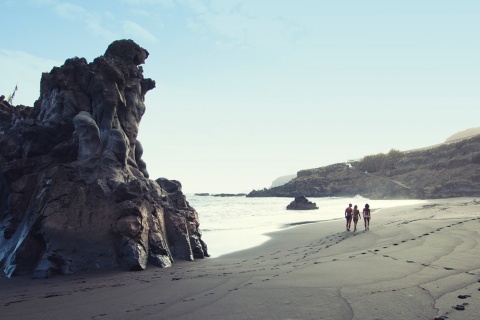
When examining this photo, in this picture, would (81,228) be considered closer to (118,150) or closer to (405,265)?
(118,150)

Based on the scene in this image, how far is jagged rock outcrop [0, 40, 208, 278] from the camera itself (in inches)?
458

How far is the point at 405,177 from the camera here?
7606 cm

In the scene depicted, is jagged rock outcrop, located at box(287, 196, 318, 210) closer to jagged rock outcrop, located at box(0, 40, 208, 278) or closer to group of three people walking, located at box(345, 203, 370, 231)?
group of three people walking, located at box(345, 203, 370, 231)

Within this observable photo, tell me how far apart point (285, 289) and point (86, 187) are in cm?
865

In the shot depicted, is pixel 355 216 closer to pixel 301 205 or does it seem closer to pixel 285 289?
pixel 285 289

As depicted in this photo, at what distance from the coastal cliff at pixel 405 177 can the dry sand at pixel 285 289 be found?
49114 millimetres

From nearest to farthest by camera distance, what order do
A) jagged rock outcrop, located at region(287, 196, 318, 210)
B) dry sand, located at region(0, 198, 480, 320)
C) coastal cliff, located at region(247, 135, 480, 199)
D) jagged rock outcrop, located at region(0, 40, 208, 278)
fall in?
1. dry sand, located at region(0, 198, 480, 320)
2. jagged rock outcrop, located at region(0, 40, 208, 278)
3. jagged rock outcrop, located at region(287, 196, 318, 210)
4. coastal cliff, located at region(247, 135, 480, 199)

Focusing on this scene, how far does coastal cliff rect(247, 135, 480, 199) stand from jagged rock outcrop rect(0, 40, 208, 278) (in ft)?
166

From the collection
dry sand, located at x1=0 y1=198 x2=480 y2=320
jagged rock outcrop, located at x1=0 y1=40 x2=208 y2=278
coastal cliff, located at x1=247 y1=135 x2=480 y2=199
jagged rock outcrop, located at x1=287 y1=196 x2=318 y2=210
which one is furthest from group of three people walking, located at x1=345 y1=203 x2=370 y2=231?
coastal cliff, located at x1=247 y1=135 x2=480 y2=199

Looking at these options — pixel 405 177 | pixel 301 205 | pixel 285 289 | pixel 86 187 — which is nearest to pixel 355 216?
pixel 285 289

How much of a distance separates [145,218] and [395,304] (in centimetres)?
922

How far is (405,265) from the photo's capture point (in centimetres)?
913

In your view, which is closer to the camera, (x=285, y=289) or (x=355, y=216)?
(x=285, y=289)

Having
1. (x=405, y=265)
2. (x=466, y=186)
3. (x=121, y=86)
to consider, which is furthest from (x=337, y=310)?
(x=466, y=186)
